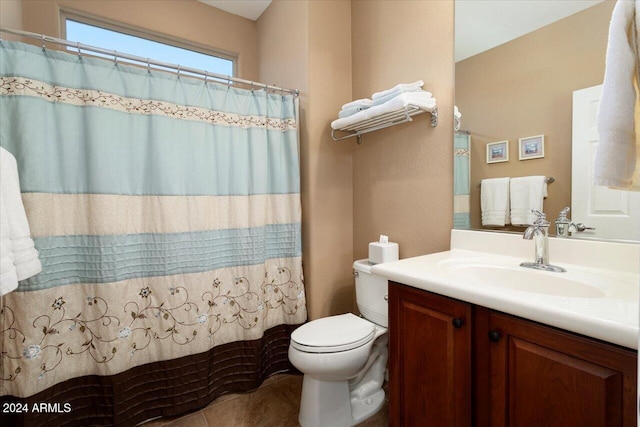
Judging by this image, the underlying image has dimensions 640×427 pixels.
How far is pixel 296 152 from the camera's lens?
6.21ft

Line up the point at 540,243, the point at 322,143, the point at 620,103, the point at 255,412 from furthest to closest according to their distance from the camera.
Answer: the point at 322,143 < the point at 255,412 < the point at 540,243 < the point at 620,103

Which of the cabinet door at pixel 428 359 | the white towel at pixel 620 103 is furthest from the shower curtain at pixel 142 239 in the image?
the white towel at pixel 620 103

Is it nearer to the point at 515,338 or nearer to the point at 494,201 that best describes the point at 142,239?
the point at 515,338

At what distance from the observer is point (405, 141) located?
1694 millimetres

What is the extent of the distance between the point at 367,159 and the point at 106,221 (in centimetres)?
154

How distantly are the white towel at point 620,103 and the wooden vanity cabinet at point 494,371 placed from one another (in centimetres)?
40

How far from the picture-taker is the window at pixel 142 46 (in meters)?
1.85

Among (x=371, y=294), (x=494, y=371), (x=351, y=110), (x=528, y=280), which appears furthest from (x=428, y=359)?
(x=351, y=110)

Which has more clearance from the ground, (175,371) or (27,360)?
(27,360)

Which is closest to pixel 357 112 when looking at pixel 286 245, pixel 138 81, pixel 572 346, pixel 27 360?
pixel 286 245

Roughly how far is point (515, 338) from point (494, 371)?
0.43 ft

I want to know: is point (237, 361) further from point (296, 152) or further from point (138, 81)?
point (138, 81)

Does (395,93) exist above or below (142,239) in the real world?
above

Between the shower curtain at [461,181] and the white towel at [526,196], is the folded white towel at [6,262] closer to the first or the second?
the shower curtain at [461,181]
